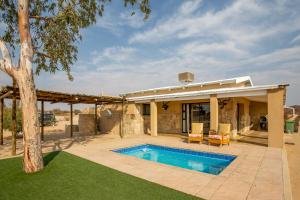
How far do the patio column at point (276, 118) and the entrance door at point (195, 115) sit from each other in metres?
6.41

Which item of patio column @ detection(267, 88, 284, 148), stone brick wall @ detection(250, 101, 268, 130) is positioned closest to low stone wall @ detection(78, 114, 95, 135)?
patio column @ detection(267, 88, 284, 148)

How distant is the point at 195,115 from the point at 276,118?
288 inches

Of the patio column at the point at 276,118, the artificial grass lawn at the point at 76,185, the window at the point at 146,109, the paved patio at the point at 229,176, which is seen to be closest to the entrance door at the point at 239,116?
the patio column at the point at 276,118

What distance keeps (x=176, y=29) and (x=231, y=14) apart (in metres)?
4.19

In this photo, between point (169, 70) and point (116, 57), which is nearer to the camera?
point (116, 57)

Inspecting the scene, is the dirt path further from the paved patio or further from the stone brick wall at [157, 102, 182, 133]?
the stone brick wall at [157, 102, 182, 133]

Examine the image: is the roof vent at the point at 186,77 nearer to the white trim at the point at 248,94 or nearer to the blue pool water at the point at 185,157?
the white trim at the point at 248,94

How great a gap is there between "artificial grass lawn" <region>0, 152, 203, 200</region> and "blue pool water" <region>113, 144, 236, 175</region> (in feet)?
11.3

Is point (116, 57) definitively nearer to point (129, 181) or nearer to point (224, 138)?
point (224, 138)

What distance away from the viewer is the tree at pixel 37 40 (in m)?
6.34

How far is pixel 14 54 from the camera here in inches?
379

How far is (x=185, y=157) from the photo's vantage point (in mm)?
9742

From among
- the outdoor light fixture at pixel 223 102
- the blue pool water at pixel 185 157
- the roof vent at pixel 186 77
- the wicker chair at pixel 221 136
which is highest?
the roof vent at pixel 186 77

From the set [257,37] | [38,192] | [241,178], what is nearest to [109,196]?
[38,192]
